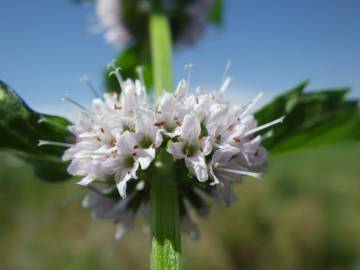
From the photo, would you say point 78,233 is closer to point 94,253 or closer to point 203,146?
point 94,253

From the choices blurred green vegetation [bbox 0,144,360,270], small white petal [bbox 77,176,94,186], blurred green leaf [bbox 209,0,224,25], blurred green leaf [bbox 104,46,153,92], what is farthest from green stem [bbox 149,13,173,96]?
blurred green vegetation [bbox 0,144,360,270]

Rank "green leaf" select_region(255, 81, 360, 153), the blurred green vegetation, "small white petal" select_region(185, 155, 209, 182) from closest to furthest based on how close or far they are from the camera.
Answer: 1. "small white petal" select_region(185, 155, 209, 182)
2. "green leaf" select_region(255, 81, 360, 153)
3. the blurred green vegetation

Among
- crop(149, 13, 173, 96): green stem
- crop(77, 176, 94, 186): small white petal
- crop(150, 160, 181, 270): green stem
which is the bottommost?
crop(150, 160, 181, 270): green stem

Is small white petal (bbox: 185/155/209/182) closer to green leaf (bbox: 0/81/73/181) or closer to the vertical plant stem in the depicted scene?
the vertical plant stem

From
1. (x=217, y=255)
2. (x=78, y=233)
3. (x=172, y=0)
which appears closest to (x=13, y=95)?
(x=172, y=0)

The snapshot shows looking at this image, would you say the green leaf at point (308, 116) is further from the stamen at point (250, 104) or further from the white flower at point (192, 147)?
→ the white flower at point (192, 147)

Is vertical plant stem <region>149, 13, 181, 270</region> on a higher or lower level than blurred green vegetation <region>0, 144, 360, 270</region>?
lower
